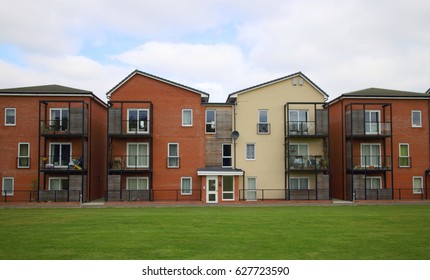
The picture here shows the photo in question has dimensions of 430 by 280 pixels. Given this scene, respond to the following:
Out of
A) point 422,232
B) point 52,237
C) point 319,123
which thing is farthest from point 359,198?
point 52,237

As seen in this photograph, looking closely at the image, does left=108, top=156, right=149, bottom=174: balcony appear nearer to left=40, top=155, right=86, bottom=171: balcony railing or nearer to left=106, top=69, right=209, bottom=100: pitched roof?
left=40, top=155, right=86, bottom=171: balcony railing

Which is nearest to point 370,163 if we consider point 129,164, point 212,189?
point 212,189

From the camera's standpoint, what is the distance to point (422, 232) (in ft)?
55.4

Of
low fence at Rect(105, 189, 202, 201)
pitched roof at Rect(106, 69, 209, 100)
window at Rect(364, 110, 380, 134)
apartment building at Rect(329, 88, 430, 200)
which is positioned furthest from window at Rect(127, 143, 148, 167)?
window at Rect(364, 110, 380, 134)

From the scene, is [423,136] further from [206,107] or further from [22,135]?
[22,135]

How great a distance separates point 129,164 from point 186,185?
4.62m

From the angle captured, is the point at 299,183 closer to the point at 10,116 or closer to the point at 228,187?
the point at 228,187

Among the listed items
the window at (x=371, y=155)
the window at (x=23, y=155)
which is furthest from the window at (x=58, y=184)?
the window at (x=371, y=155)

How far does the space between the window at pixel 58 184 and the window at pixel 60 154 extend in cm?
123

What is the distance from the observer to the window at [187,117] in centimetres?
3619

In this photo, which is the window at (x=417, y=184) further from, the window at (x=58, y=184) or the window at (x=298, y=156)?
the window at (x=58, y=184)

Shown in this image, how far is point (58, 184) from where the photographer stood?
35125 millimetres

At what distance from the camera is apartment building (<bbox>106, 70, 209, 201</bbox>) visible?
116 ft
